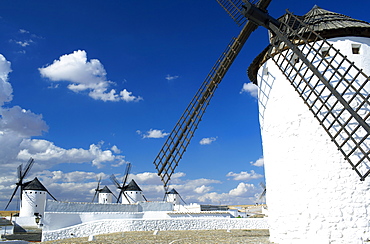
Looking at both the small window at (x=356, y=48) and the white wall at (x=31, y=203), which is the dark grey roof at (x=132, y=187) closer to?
the white wall at (x=31, y=203)

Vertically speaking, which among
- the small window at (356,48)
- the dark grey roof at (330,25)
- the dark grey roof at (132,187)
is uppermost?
the dark grey roof at (330,25)

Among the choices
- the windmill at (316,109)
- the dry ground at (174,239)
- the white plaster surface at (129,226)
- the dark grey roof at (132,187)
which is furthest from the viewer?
the dark grey roof at (132,187)

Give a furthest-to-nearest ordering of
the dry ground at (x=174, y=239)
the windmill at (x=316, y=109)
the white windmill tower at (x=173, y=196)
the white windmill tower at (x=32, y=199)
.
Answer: the white windmill tower at (x=173, y=196) → the white windmill tower at (x=32, y=199) → the dry ground at (x=174, y=239) → the windmill at (x=316, y=109)

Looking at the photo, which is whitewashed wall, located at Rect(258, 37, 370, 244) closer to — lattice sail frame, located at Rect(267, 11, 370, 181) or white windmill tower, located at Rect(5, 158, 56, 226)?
lattice sail frame, located at Rect(267, 11, 370, 181)

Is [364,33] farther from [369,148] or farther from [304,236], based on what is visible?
[304,236]

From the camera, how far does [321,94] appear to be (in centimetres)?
895

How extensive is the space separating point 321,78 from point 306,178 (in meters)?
2.91

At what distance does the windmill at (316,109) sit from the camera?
824 cm

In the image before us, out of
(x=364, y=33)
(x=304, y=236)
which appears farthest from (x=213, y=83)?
(x=304, y=236)

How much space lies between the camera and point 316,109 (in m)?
8.93

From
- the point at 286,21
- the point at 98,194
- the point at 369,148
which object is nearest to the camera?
the point at 369,148

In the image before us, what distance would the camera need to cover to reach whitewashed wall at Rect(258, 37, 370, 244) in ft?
27.1

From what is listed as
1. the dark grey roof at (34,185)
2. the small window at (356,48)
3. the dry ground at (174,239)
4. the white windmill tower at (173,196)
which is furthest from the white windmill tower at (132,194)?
the small window at (356,48)

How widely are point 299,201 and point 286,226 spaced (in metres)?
0.92
